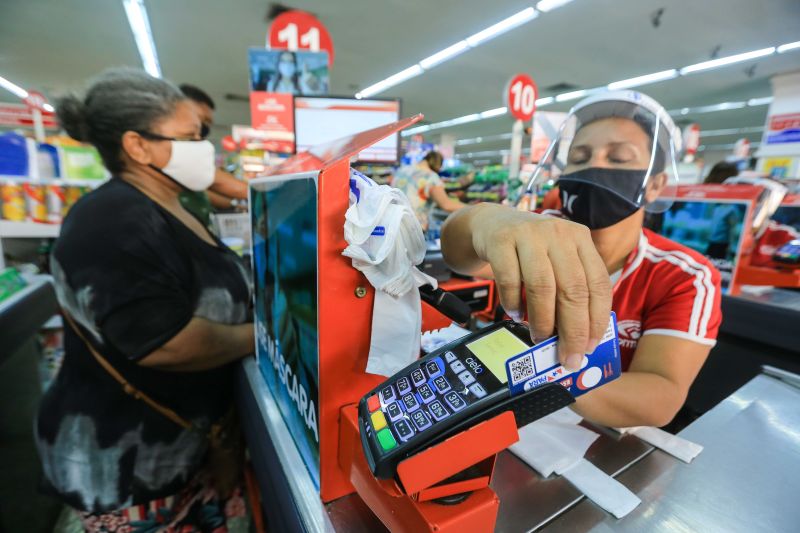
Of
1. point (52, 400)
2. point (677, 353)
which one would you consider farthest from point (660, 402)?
point (52, 400)

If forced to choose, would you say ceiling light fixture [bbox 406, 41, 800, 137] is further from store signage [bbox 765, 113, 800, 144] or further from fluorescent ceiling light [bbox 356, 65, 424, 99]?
store signage [bbox 765, 113, 800, 144]

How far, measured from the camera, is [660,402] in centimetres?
71

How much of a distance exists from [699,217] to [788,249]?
414mm

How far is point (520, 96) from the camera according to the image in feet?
14.4

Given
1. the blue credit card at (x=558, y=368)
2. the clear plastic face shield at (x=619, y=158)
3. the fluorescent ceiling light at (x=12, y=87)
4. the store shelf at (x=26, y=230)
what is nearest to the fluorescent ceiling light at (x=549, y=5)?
the clear plastic face shield at (x=619, y=158)

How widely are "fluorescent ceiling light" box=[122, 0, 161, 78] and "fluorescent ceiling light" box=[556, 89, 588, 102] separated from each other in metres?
8.62

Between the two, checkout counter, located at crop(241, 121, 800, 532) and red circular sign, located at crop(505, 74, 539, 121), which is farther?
red circular sign, located at crop(505, 74, 539, 121)

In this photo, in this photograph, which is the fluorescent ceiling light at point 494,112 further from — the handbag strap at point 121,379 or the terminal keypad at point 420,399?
the terminal keypad at point 420,399

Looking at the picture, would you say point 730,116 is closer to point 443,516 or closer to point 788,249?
point 788,249

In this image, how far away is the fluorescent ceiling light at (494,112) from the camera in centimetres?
1137

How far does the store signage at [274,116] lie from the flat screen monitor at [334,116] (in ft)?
4.26

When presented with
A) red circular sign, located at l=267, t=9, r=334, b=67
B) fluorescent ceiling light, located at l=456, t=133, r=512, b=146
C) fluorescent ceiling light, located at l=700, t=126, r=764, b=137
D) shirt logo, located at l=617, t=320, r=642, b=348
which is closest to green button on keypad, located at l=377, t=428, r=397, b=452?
shirt logo, located at l=617, t=320, r=642, b=348

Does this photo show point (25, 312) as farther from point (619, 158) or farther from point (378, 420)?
point (619, 158)

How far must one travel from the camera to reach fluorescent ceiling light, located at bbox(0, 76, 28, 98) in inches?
355
